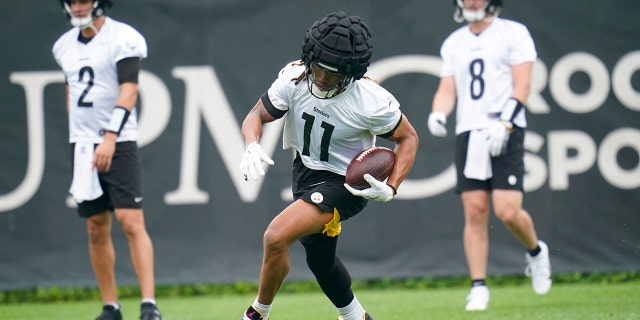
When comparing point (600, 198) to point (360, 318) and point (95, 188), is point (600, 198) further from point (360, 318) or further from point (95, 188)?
point (95, 188)

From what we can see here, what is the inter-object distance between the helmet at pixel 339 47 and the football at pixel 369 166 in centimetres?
39

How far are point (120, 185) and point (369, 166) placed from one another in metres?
2.05

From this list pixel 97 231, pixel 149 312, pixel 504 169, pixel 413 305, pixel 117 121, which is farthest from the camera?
pixel 413 305

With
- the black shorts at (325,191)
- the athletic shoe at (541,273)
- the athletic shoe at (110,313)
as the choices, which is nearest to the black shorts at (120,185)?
the athletic shoe at (110,313)

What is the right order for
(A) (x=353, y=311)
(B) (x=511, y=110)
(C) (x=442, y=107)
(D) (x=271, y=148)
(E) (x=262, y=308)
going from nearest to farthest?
(E) (x=262, y=308)
(A) (x=353, y=311)
(B) (x=511, y=110)
(C) (x=442, y=107)
(D) (x=271, y=148)

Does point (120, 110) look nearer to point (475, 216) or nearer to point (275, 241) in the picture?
point (275, 241)

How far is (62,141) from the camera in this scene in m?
8.90

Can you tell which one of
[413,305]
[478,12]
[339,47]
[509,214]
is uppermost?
[339,47]

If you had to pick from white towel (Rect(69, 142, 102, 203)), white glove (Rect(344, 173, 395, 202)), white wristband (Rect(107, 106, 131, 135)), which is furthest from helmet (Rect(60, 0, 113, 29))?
white glove (Rect(344, 173, 395, 202))

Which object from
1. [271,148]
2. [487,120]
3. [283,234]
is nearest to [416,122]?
[271,148]

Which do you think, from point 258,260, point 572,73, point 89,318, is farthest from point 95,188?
point 572,73

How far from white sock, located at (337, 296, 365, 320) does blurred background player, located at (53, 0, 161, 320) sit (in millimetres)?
1421

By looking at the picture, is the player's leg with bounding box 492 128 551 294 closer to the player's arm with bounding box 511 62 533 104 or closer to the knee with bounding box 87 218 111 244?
the player's arm with bounding box 511 62 533 104

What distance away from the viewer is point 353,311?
18.8 feet
